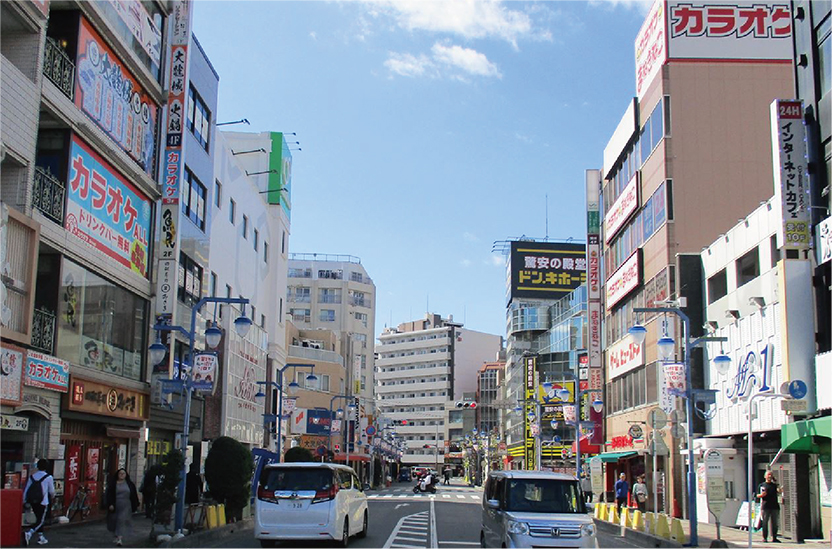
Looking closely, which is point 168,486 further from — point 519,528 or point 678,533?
point 678,533

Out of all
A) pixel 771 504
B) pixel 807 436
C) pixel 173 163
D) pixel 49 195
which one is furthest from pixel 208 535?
pixel 807 436

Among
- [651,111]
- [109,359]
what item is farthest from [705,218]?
[109,359]

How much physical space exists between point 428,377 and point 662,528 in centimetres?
14098

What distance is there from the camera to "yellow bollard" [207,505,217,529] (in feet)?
81.0

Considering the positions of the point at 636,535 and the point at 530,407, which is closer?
the point at 636,535

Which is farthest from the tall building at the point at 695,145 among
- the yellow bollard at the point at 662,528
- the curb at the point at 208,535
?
the curb at the point at 208,535

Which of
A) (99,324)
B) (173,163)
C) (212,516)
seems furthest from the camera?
(173,163)

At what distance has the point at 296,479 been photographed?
2017 cm

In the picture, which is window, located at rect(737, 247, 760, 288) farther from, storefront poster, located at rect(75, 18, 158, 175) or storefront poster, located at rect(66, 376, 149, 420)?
storefront poster, located at rect(66, 376, 149, 420)

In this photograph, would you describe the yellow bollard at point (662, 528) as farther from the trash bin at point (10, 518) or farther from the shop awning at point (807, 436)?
the trash bin at point (10, 518)

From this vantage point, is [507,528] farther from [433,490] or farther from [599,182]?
[433,490]

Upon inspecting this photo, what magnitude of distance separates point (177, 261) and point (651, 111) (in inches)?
932

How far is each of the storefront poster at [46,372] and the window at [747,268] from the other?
910 inches

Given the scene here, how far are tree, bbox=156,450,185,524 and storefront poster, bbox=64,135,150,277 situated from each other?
723 centimetres
